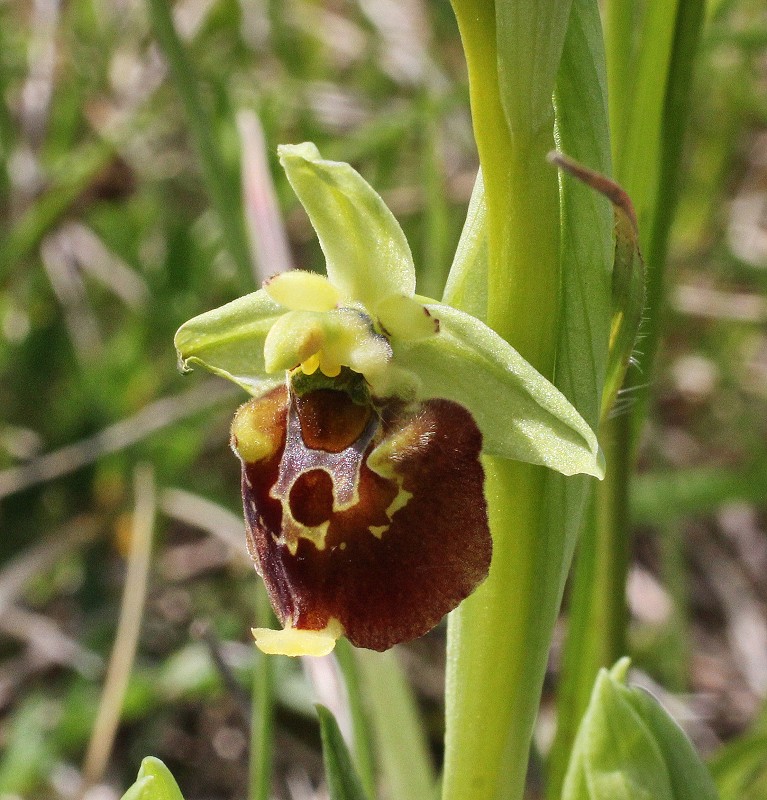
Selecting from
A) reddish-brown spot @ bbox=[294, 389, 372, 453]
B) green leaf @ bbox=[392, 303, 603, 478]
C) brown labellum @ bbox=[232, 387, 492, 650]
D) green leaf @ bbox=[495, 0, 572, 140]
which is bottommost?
brown labellum @ bbox=[232, 387, 492, 650]

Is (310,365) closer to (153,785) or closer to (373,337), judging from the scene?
(373,337)

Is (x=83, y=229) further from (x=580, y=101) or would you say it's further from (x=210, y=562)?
(x=580, y=101)

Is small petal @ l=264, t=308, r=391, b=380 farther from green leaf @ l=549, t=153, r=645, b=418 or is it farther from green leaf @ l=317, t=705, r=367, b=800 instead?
green leaf @ l=317, t=705, r=367, b=800

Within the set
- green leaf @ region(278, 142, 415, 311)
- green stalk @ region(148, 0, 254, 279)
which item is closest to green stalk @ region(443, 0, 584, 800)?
green leaf @ region(278, 142, 415, 311)

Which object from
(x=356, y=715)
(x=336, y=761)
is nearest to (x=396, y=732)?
(x=356, y=715)

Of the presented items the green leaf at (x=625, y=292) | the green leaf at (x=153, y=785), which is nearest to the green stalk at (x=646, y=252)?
the green leaf at (x=625, y=292)

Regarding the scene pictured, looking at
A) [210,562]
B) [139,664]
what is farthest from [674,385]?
[139,664]
